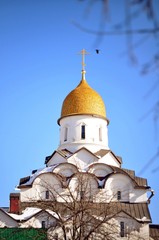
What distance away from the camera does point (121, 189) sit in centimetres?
2425

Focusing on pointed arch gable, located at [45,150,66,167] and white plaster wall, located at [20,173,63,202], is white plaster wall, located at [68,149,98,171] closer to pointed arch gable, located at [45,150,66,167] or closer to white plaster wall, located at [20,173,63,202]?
pointed arch gable, located at [45,150,66,167]

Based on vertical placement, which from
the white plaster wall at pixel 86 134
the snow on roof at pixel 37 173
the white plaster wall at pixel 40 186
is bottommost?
the white plaster wall at pixel 40 186

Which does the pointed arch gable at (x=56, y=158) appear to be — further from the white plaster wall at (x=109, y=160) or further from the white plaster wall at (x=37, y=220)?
the white plaster wall at (x=37, y=220)

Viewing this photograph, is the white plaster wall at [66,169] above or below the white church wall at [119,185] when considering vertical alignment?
above

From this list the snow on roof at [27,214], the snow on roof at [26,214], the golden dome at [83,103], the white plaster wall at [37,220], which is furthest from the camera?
the golden dome at [83,103]

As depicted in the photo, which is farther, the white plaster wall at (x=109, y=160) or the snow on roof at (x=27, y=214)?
the white plaster wall at (x=109, y=160)

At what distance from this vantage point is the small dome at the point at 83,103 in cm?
2764

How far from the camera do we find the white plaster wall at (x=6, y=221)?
21.5 metres

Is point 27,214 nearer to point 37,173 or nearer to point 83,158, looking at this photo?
point 37,173

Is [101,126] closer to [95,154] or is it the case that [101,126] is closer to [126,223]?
[95,154]

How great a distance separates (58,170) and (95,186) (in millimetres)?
2626

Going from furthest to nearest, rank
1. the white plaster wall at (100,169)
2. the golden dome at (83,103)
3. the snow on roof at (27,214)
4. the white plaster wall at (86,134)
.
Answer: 1. the golden dome at (83,103)
2. the white plaster wall at (86,134)
3. the white plaster wall at (100,169)
4. the snow on roof at (27,214)

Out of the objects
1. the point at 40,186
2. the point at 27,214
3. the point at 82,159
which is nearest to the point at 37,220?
the point at 27,214

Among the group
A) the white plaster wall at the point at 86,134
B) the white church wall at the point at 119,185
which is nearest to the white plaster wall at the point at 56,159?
the white plaster wall at the point at 86,134
